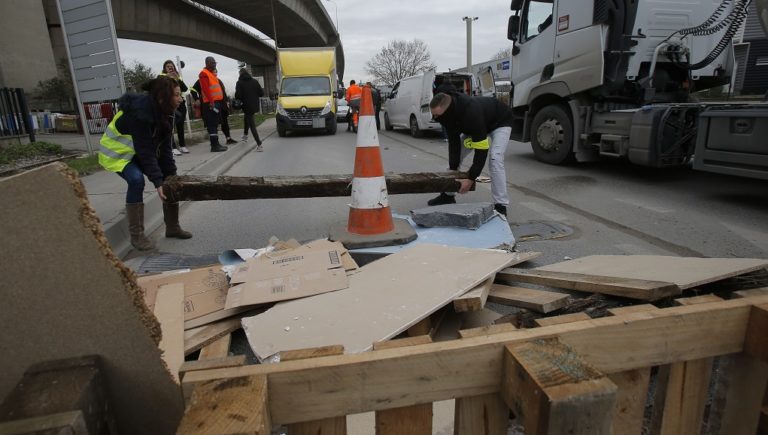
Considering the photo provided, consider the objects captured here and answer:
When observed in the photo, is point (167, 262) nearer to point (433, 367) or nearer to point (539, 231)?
point (433, 367)

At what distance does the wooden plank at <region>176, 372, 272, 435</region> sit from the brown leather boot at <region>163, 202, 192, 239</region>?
12.4 ft

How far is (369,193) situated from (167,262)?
1.72 metres

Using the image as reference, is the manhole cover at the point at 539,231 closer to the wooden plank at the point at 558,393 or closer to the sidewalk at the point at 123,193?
the wooden plank at the point at 558,393

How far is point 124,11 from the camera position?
67.3 ft

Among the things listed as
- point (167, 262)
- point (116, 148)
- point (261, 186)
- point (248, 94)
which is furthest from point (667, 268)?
point (248, 94)

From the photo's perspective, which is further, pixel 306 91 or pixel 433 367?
pixel 306 91

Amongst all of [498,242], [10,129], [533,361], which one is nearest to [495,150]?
[498,242]

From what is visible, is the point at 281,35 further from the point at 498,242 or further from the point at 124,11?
the point at 498,242

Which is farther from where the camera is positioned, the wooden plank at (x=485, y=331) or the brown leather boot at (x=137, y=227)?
the brown leather boot at (x=137, y=227)

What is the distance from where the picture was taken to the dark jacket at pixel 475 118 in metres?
4.44

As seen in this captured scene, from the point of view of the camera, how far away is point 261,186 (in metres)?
3.94

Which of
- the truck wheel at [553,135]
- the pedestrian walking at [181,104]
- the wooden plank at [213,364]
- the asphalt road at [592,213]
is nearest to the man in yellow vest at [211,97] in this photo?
the pedestrian walking at [181,104]

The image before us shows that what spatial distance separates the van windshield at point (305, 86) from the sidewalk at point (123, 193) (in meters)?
5.53

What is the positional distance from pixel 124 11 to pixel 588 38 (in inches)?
851
